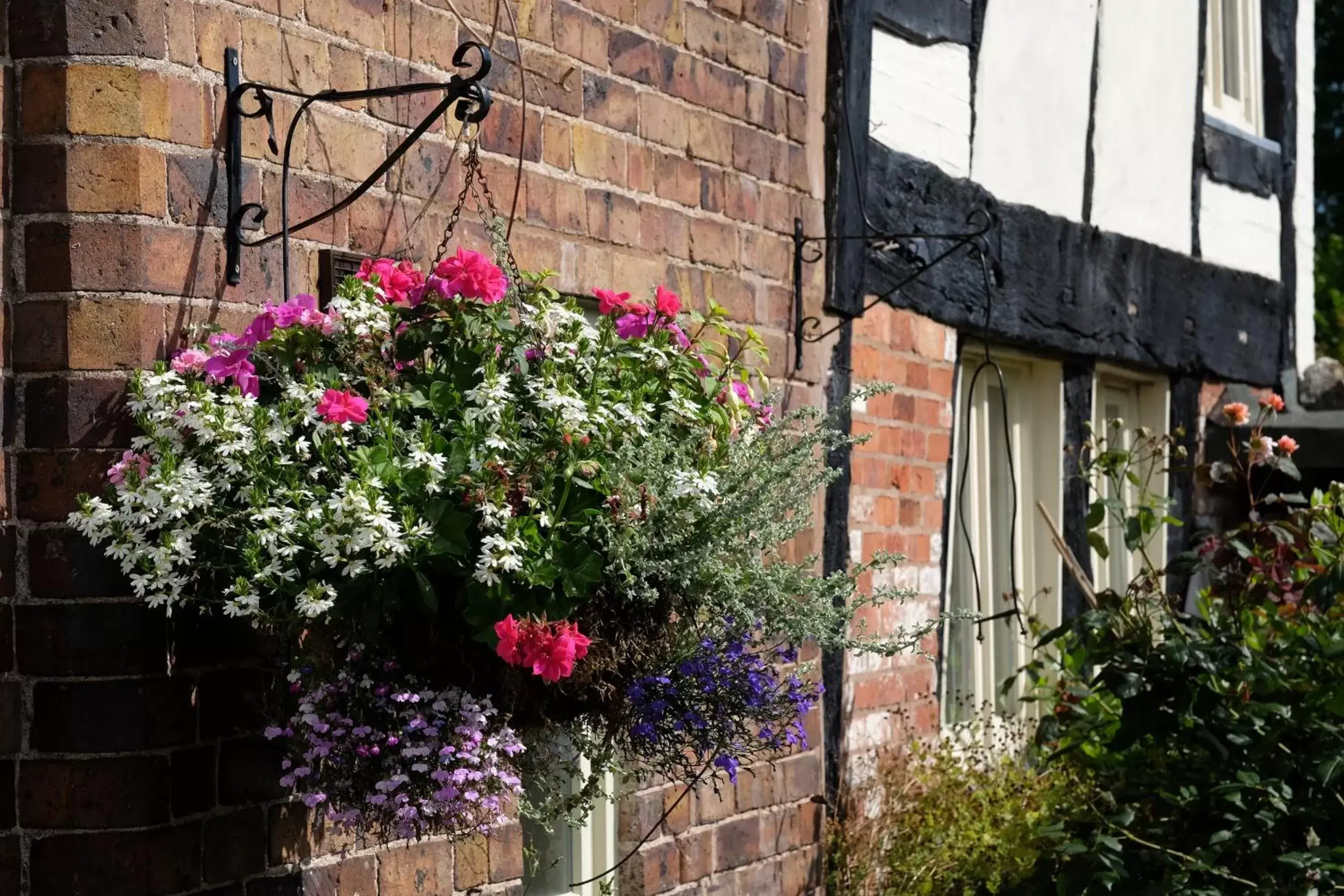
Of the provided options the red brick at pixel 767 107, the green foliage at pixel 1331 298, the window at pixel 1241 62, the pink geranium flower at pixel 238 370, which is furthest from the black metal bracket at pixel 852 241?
the green foliage at pixel 1331 298

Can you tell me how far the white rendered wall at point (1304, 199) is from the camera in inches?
304

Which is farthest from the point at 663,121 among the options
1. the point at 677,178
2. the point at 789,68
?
the point at 789,68

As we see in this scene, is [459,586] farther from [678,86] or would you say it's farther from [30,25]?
[678,86]

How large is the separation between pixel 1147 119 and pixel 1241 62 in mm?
1243

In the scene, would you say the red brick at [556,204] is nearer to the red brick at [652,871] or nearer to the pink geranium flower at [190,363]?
the pink geranium flower at [190,363]

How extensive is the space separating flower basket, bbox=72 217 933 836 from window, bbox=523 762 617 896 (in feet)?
2.90

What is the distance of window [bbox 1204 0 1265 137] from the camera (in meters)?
7.47

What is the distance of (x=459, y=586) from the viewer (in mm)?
2607

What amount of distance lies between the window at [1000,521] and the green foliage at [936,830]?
38cm

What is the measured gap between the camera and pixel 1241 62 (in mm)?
7504

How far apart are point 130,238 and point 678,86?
1.64 meters

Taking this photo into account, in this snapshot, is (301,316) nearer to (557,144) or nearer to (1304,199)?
(557,144)

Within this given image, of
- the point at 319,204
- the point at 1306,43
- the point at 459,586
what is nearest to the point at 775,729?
the point at 459,586

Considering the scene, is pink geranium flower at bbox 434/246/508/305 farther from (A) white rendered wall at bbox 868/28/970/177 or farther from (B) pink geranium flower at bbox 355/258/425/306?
(A) white rendered wall at bbox 868/28/970/177
